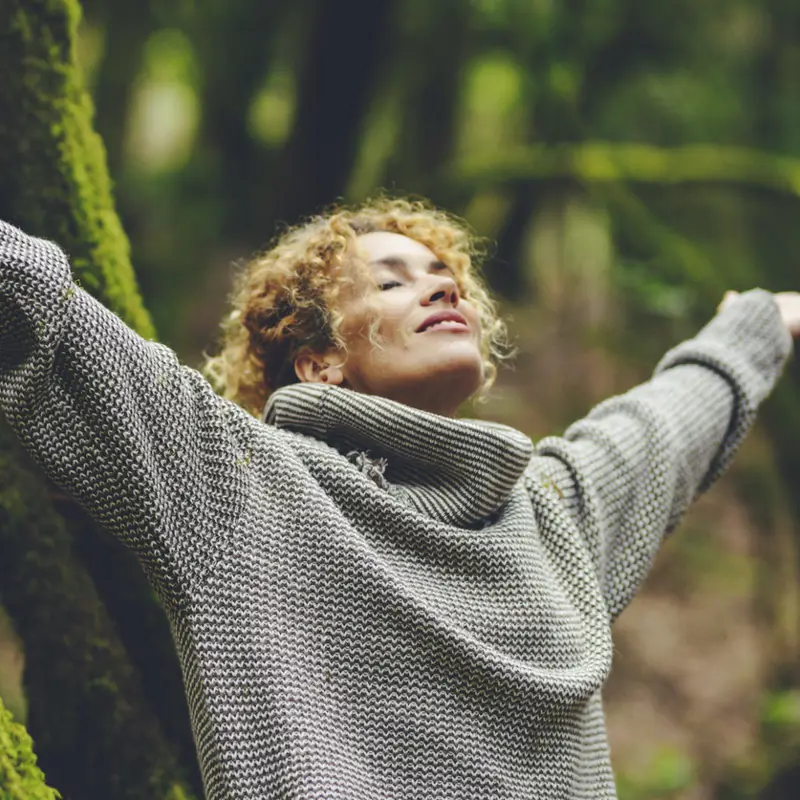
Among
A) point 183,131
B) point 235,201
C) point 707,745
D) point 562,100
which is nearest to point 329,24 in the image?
point 562,100

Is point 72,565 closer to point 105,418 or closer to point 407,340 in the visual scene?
point 105,418

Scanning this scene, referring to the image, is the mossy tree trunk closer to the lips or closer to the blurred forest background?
the blurred forest background

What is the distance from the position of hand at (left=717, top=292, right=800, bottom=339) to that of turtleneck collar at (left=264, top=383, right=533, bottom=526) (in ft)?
4.08

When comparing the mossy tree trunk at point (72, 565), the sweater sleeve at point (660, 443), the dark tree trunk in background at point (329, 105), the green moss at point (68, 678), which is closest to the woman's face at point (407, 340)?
the sweater sleeve at point (660, 443)

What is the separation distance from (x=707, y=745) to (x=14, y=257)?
5.89m

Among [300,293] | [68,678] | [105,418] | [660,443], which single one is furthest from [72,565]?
[660,443]

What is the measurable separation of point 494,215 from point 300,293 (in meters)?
3.58

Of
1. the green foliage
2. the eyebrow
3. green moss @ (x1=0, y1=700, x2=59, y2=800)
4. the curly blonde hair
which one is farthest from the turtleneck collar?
the green foliage

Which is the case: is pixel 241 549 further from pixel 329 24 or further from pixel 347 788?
pixel 329 24

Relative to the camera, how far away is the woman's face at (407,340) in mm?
1980

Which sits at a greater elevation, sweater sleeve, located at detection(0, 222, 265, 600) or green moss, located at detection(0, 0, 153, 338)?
green moss, located at detection(0, 0, 153, 338)

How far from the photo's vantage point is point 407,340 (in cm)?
200

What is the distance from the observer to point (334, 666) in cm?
163

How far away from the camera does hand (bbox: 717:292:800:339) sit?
2766mm
